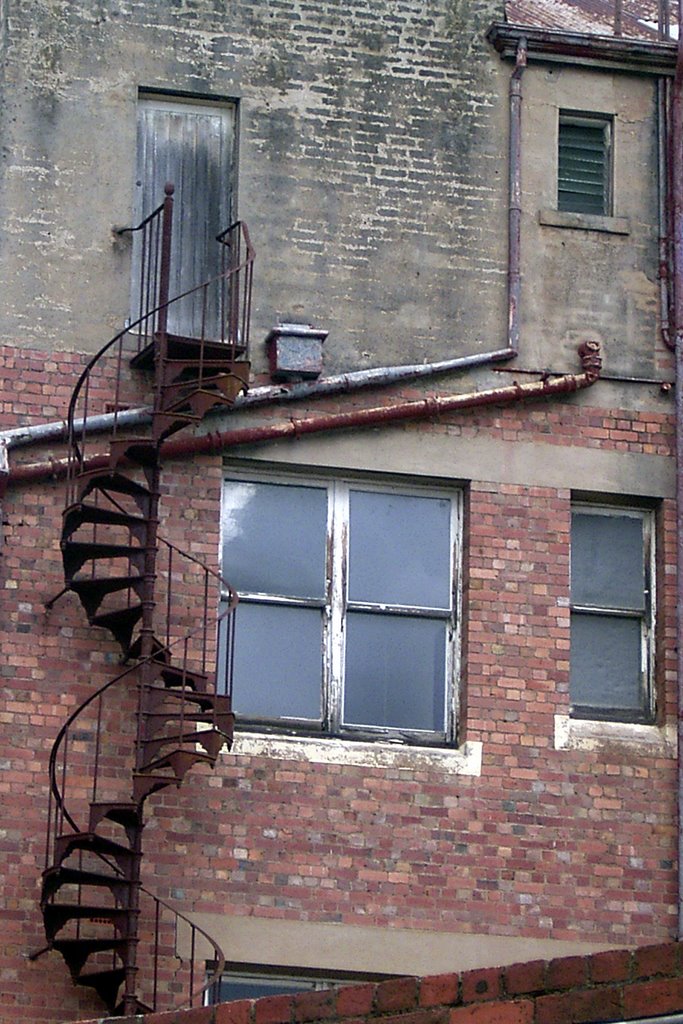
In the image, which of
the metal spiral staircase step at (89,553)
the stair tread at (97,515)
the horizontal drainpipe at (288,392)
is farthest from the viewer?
the horizontal drainpipe at (288,392)

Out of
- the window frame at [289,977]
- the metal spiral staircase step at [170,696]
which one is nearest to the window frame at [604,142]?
the metal spiral staircase step at [170,696]

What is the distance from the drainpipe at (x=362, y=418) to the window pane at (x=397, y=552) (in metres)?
0.58

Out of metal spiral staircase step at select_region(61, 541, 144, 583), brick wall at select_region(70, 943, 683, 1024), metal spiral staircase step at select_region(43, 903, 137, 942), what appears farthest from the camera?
metal spiral staircase step at select_region(61, 541, 144, 583)

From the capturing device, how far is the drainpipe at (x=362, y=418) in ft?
52.7

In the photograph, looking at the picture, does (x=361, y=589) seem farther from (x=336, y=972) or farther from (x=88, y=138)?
(x=88, y=138)

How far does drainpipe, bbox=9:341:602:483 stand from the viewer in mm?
16078

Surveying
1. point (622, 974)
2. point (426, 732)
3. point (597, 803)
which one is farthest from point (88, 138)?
point (622, 974)

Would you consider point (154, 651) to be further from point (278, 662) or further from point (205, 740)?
point (278, 662)

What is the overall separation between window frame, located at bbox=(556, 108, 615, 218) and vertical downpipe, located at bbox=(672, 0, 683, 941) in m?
0.47

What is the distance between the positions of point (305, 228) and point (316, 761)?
154 inches

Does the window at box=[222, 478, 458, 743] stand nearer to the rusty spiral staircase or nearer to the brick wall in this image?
the rusty spiral staircase

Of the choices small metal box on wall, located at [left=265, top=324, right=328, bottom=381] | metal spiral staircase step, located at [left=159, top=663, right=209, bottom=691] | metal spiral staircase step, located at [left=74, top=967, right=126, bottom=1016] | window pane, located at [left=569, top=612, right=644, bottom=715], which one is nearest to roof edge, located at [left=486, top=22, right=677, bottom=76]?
small metal box on wall, located at [left=265, top=324, right=328, bottom=381]

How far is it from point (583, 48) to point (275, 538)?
14.8ft

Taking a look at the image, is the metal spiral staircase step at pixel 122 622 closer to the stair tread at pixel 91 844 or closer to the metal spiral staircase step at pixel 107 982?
the stair tread at pixel 91 844
